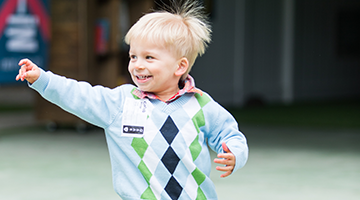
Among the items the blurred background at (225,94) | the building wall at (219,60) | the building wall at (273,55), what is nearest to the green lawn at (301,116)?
the blurred background at (225,94)

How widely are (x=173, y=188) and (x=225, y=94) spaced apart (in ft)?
26.6

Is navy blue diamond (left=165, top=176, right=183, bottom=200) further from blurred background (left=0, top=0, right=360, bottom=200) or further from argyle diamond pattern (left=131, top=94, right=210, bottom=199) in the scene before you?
blurred background (left=0, top=0, right=360, bottom=200)

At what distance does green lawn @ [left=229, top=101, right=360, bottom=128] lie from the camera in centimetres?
662

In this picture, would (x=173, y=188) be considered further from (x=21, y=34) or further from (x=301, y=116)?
(x=301, y=116)

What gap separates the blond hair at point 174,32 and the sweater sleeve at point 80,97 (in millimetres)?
232

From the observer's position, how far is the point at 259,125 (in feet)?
21.0

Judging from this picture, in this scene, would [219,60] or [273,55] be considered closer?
[219,60]

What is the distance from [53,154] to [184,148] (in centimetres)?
295

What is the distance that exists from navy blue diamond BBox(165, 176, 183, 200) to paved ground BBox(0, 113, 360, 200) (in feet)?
4.45

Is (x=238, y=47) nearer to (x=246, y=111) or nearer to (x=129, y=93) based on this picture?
(x=246, y=111)

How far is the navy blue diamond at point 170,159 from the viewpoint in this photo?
5.35ft

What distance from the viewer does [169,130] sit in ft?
5.38

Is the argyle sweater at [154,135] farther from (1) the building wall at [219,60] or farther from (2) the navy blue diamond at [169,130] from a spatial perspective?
(1) the building wall at [219,60]

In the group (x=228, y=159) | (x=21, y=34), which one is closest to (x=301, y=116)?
(x=21, y=34)
